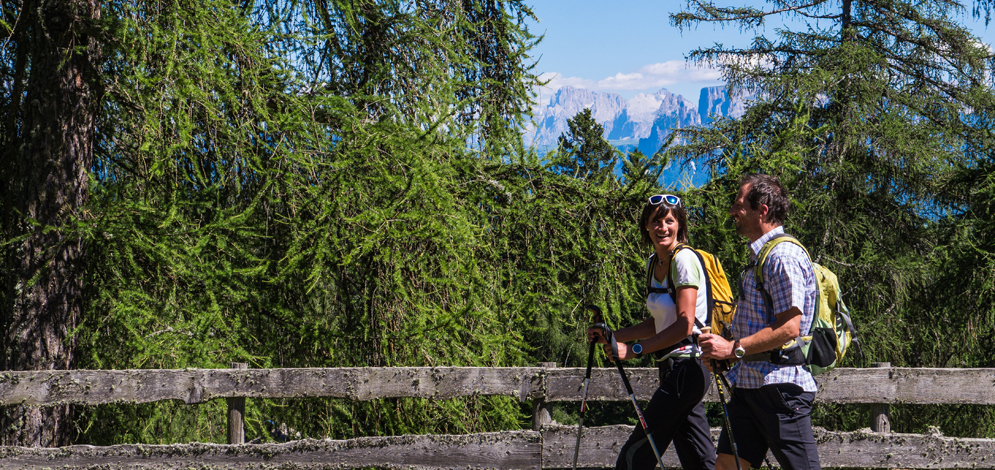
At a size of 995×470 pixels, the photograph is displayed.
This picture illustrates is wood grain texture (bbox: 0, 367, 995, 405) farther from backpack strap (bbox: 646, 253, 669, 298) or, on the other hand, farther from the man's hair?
the man's hair

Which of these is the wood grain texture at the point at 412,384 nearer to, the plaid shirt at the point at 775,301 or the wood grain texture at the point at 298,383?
the wood grain texture at the point at 298,383

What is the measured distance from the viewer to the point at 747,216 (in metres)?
2.92

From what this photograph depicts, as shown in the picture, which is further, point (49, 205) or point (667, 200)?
point (49, 205)

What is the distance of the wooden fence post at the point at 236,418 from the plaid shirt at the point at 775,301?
126 inches

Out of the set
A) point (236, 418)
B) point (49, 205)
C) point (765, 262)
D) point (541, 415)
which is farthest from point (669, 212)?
point (49, 205)

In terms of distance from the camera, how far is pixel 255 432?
5.86 meters

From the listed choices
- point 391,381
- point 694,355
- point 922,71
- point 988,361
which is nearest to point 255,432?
point 391,381

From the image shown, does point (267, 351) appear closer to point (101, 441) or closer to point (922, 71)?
point (101, 441)

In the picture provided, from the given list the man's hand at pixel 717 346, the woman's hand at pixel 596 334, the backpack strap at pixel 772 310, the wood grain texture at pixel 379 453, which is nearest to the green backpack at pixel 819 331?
the backpack strap at pixel 772 310

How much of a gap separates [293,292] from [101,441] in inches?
83.9

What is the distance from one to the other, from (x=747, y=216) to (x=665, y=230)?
39cm

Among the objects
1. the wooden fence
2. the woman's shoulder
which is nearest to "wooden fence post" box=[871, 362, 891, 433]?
the wooden fence

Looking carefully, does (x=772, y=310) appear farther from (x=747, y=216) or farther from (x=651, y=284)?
(x=651, y=284)

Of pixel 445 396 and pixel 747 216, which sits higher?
pixel 747 216
